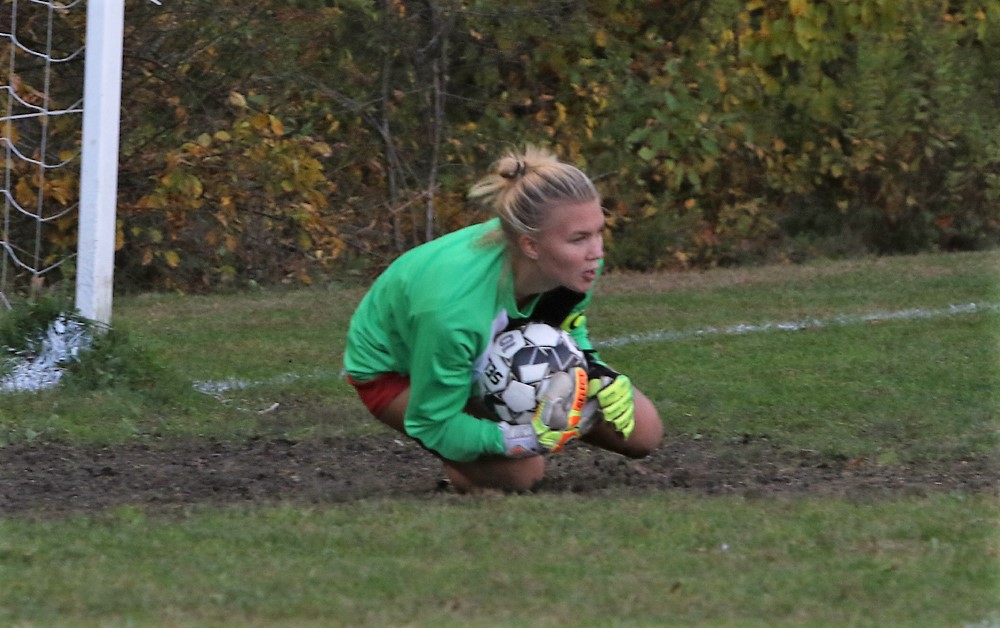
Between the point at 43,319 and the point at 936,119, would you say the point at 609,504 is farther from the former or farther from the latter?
the point at 936,119

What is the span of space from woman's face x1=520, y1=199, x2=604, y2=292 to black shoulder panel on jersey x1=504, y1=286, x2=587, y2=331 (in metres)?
0.27

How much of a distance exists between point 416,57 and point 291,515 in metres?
8.35

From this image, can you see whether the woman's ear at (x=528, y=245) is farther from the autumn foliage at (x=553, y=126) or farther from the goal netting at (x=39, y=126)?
the autumn foliage at (x=553, y=126)

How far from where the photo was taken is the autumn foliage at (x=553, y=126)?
1177cm

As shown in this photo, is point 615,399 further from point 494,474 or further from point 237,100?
point 237,100

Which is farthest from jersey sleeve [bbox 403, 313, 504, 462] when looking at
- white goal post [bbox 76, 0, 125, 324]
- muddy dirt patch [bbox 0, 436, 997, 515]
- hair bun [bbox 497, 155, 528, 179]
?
white goal post [bbox 76, 0, 125, 324]

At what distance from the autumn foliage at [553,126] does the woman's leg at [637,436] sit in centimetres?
556

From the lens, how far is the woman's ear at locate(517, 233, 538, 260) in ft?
17.3

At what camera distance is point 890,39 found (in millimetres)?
14703

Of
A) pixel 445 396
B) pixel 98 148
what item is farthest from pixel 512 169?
pixel 98 148

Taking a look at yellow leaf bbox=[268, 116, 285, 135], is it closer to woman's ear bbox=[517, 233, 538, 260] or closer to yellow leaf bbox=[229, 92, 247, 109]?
yellow leaf bbox=[229, 92, 247, 109]

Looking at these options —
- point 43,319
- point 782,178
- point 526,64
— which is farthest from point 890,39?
point 43,319

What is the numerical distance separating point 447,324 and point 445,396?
0.90 feet

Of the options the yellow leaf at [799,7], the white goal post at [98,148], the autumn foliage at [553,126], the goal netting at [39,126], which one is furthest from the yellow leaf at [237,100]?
the yellow leaf at [799,7]
